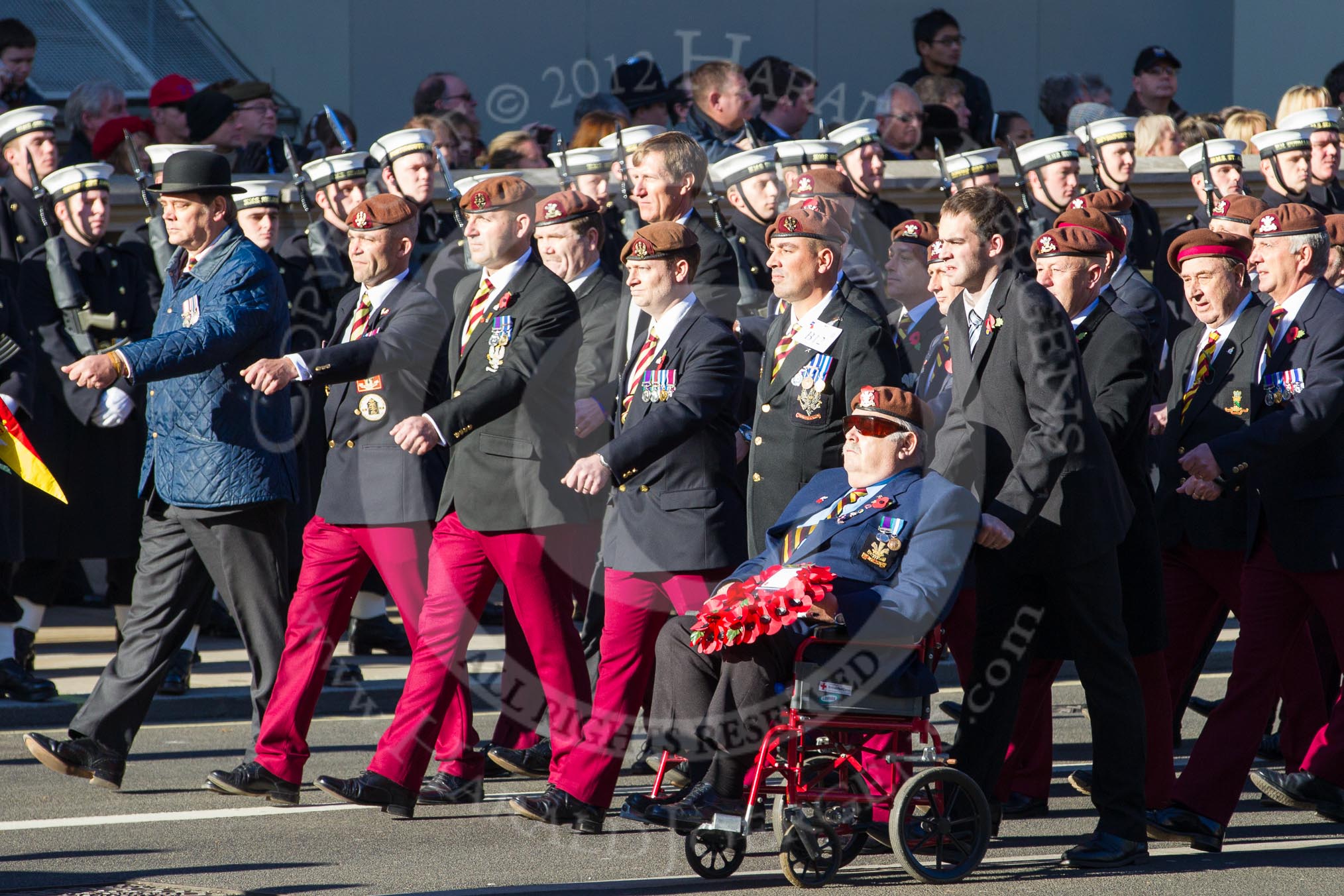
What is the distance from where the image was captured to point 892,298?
918 centimetres

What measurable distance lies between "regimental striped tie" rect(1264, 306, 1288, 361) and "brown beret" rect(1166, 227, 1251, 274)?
0.85 feet

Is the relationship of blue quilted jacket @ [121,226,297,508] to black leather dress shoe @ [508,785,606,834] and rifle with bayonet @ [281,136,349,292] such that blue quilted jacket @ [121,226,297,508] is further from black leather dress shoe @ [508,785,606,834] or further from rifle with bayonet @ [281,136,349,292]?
rifle with bayonet @ [281,136,349,292]

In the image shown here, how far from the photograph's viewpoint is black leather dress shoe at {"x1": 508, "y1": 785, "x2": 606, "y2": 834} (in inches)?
260

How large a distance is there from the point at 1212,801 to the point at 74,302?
568 cm

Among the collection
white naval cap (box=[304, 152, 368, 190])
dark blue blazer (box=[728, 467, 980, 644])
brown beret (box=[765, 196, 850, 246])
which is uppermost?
white naval cap (box=[304, 152, 368, 190])

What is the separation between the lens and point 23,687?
884cm

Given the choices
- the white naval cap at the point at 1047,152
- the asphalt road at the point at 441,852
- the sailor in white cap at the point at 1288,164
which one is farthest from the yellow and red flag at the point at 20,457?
the sailor in white cap at the point at 1288,164

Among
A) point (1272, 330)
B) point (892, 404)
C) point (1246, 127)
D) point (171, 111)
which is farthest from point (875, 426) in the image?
point (1246, 127)

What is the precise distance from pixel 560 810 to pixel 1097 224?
256 centimetres

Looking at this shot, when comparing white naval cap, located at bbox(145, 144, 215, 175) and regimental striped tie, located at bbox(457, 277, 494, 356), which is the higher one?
white naval cap, located at bbox(145, 144, 215, 175)

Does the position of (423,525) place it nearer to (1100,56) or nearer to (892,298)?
(892,298)

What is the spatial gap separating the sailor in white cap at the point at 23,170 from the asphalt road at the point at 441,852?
10.4 feet

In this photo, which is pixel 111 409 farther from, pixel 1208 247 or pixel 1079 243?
pixel 1208 247

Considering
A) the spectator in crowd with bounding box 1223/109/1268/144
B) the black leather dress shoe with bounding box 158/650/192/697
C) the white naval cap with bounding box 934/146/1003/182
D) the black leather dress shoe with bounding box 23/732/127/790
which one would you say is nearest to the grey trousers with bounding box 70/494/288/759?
the black leather dress shoe with bounding box 23/732/127/790
